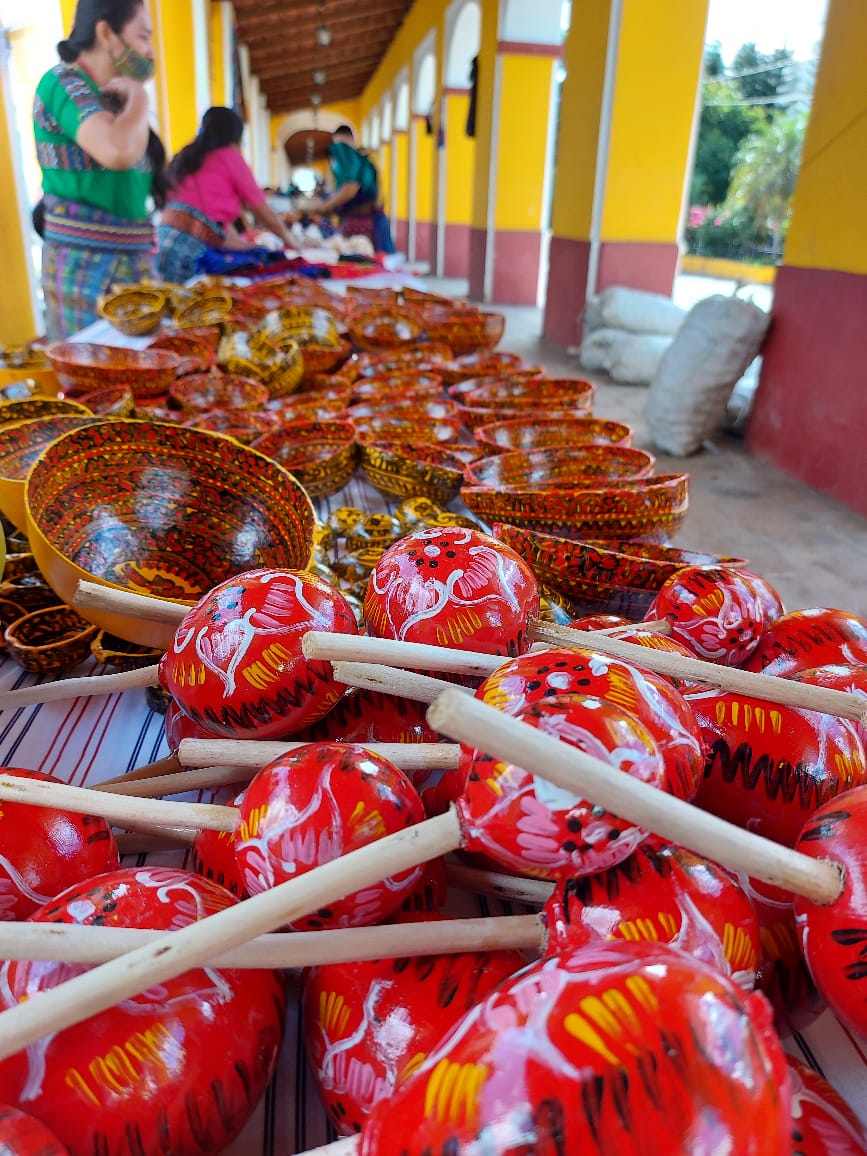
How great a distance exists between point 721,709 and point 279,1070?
15.3 inches

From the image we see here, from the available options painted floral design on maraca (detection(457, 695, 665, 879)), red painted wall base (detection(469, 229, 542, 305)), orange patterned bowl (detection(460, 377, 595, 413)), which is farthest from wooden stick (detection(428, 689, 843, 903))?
red painted wall base (detection(469, 229, 542, 305))

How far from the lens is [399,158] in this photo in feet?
57.7

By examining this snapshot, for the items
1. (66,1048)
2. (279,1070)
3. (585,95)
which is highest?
(585,95)

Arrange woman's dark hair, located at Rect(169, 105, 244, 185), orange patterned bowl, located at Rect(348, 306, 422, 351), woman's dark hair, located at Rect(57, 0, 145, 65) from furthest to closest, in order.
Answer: woman's dark hair, located at Rect(169, 105, 244, 185), woman's dark hair, located at Rect(57, 0, 145, 65), orange patterned bowl, located at Rect(348, 306, 422, 351)

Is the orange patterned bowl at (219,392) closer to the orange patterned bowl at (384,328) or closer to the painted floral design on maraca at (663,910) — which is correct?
the orange patterned bowl at (384,328)

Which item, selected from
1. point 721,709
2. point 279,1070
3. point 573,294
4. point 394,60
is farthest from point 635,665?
point 394,60

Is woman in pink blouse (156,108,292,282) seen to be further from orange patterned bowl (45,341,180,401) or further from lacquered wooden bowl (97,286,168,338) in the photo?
orange patterned bowl (45,341,180,401)

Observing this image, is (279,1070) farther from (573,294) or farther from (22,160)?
(573,294)

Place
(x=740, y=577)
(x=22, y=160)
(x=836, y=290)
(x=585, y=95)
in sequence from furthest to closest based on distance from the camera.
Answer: (x=585, y=95) → (x=22, y=160) → (x=836, y=290) → (x=740, y=577)

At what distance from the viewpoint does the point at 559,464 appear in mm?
1479

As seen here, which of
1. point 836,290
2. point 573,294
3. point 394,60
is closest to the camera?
point 836,290

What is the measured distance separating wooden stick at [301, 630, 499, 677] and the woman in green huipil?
2926 millimetres

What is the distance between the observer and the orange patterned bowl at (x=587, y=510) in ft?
3.75

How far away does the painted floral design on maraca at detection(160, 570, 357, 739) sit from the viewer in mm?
611
